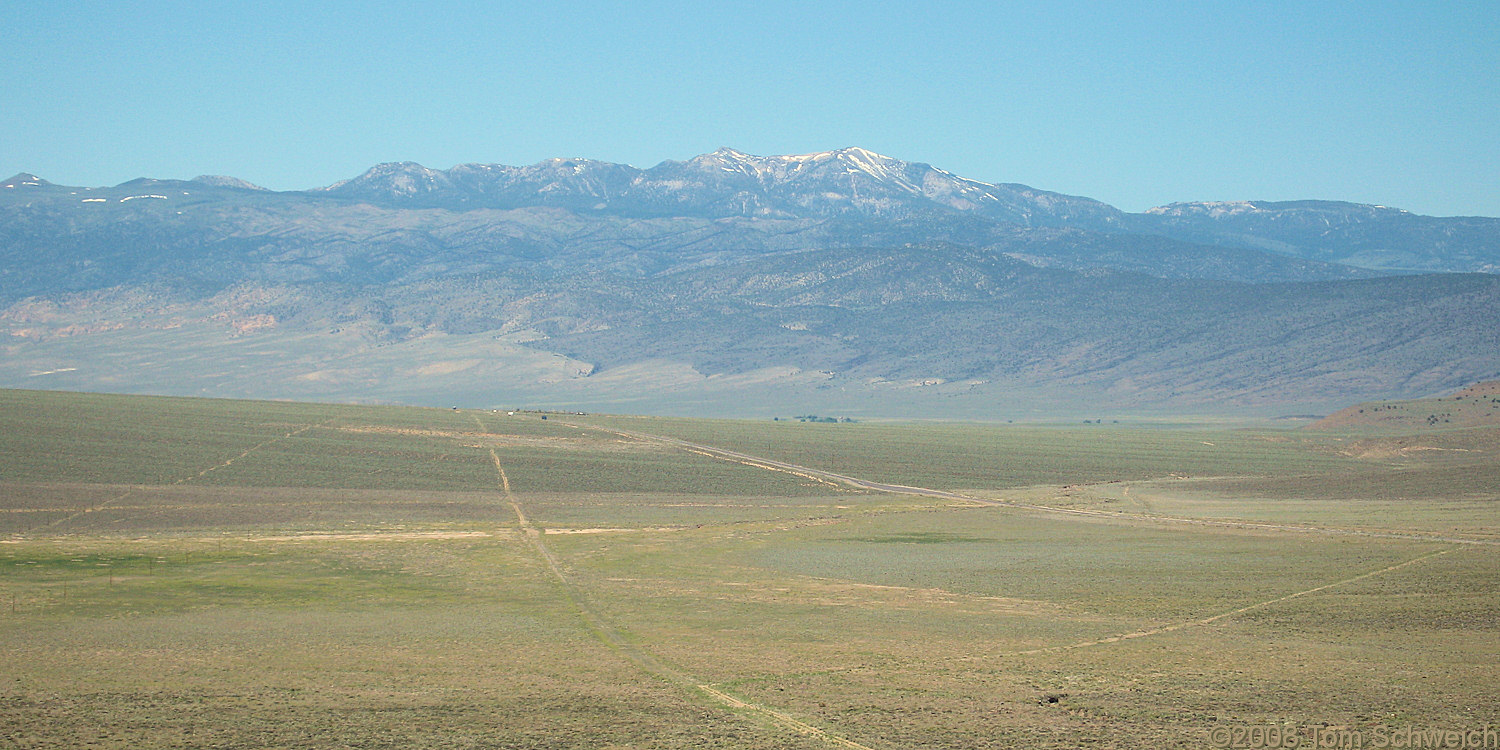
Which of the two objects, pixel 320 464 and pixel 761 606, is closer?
pixel 761 606

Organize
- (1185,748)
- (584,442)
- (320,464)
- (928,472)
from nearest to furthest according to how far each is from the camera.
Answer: (1185,748) < (320,464) < (928,472) < (584,442)

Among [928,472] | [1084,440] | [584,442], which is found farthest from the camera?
[1084,440]

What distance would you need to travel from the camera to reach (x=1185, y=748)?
20.5 metres

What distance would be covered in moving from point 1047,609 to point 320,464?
54.6m

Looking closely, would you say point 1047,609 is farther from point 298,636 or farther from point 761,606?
point 298,636

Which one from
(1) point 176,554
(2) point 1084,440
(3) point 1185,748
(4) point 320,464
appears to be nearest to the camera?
(3) point 1185,748

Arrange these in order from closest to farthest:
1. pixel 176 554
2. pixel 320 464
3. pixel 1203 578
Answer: pixel 1203 578 → pixel 176 554 → pixel 320 464

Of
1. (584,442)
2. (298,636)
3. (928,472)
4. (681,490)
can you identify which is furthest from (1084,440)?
(298,636)

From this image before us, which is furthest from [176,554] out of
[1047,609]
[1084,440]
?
[1084,440]

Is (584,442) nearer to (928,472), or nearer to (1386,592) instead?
(928,472)

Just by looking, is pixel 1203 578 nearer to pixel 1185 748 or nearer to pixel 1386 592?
pixel 1386 592

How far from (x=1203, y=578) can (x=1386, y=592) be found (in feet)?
17.9

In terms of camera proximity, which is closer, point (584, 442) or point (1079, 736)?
point (1079, 736)

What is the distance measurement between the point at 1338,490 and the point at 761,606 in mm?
47909
